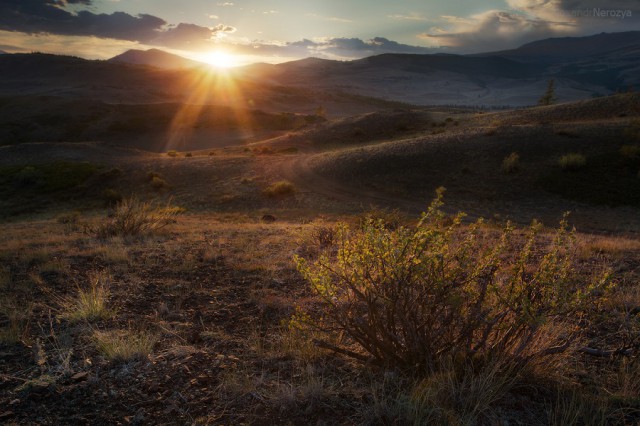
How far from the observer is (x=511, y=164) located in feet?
81.9

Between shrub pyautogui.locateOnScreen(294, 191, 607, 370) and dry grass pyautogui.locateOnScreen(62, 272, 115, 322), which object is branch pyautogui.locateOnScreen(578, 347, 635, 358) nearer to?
shrub pyautogui.locateOnScreen(294, 191, 607, 370)

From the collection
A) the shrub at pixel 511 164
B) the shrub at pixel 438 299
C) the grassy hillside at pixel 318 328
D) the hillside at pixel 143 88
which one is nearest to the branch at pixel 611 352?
the grassy hillside at pixel 318 328

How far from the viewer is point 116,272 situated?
275 inches

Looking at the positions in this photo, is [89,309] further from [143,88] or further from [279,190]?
[143,88]

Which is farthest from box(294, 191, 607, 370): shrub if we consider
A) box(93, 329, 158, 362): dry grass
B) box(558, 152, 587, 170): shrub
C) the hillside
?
the hillside

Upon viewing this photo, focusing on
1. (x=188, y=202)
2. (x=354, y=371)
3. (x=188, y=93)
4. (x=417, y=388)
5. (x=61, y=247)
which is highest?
(x=188, y=93)

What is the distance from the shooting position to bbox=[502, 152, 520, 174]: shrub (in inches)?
984

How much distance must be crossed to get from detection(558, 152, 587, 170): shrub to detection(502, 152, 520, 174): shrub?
7.88 ft

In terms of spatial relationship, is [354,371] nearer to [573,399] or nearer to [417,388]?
[417,388]

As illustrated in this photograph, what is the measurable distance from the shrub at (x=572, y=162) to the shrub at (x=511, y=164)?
94.6 inches

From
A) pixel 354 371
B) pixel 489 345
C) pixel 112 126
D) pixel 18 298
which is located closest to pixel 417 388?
pixel 354 371

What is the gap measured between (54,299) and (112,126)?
7002 centimetres

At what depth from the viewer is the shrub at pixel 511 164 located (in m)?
25.0

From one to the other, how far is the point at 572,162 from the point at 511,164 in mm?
3393
